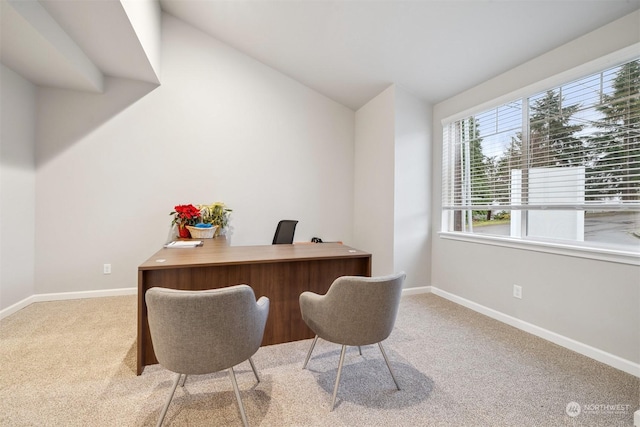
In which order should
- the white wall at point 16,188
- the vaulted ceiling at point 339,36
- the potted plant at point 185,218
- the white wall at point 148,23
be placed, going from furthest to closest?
the potted plant at point 185,218 → the white wall at point 16,188 → the white wall at point 148,23 → the vaulted ceiling at point 339,36

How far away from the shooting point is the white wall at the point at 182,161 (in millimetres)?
3264

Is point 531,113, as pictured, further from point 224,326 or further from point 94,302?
point 94,302

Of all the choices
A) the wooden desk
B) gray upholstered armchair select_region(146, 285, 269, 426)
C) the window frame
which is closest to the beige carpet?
the wooden desk

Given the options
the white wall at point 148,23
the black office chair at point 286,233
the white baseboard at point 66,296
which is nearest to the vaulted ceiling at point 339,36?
the white wall at point 148,23

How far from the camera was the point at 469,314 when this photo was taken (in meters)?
2.94

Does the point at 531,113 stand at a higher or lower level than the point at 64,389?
higher

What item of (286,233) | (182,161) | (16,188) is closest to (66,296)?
(16,188)

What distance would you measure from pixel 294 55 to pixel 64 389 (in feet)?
12.5

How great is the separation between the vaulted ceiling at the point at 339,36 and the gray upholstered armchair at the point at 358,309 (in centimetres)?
228

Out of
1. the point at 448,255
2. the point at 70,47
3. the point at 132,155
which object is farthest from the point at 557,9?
the point at 132,155

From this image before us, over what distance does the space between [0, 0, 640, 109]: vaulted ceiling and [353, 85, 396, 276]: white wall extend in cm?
38

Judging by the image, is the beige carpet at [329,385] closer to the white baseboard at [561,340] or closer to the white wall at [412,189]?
the white baseboard at [561,340]

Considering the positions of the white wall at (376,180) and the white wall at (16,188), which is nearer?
the white wall at (16,188)

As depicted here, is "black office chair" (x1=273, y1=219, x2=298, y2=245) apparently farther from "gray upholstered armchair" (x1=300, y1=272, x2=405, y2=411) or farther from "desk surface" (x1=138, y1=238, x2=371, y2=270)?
"gray upholstered armchair" (x1=300, y1=272, x2=405, y2=411)
